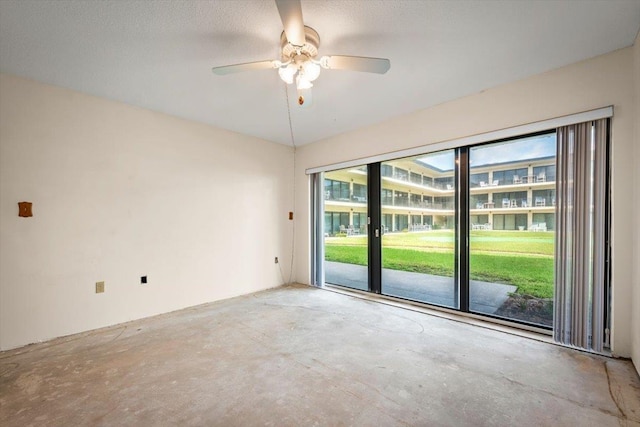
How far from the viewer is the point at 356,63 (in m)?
1.91

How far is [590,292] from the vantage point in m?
2.34

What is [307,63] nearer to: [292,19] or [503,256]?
[292,19]

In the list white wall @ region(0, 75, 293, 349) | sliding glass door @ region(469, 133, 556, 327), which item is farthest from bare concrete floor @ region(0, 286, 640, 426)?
sliding glass door @ region(469, 133, 556, 327)

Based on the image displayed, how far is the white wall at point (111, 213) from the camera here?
100 inches

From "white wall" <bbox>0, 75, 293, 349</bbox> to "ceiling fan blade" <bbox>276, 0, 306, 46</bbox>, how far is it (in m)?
2.61

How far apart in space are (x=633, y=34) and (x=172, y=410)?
164 inches

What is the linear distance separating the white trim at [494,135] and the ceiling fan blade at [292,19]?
87.6 inches

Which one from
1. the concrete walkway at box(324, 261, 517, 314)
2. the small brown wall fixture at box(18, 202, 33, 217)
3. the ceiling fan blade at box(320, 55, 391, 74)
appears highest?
the ceiling fan blade at box(320, 55, 391, 74)

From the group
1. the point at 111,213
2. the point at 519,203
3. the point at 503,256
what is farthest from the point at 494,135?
the point at 111,213

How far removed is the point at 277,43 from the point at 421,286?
373cm

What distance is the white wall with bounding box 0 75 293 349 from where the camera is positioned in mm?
2545

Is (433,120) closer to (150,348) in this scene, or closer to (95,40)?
(95,40)

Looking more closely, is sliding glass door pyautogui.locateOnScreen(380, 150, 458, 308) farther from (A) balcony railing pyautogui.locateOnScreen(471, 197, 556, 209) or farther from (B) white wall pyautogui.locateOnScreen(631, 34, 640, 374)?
(B) white wall pyautogui.locateOnScreen(631, 34, 640, 374)

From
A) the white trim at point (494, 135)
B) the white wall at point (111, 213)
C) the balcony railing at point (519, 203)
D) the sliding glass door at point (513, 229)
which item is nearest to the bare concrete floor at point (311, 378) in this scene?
the white wall at point (111, 213)
